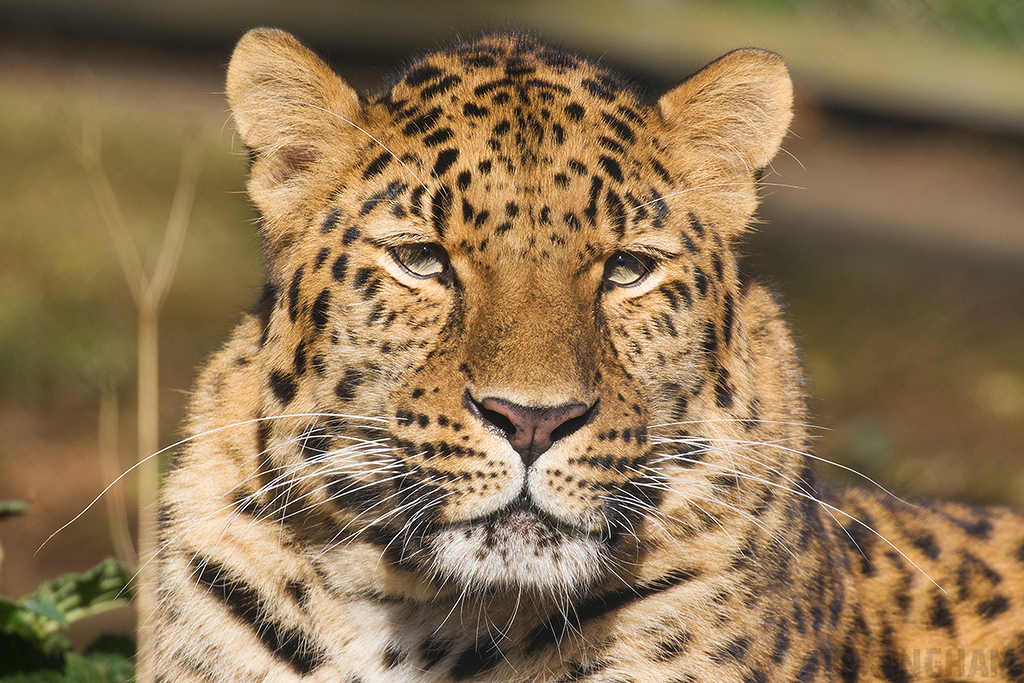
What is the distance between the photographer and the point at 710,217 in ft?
12.6

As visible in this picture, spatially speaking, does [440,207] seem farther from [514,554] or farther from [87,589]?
[87,589]

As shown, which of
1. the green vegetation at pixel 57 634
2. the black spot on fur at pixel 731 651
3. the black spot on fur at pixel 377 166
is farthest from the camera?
the green vegetation at pixel 57 634

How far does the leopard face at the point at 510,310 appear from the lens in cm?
319

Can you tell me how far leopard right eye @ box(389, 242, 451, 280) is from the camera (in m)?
3.58

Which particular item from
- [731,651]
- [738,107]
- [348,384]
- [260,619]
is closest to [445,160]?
[348,384]

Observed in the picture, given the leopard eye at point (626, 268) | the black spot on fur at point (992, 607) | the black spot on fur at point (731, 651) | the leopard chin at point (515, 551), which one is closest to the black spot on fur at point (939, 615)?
the black spot on fur at point (992, 607)

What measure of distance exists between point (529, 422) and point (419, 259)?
31.0 inches

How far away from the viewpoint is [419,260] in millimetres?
3596

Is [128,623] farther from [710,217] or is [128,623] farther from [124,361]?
[710,217]

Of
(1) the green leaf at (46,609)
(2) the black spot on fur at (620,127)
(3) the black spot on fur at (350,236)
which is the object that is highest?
(2) the black spot on fur at (620,127)

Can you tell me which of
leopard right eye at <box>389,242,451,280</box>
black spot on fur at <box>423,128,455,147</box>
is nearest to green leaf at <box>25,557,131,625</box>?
leopard right eye at <box>389,242,451,280</box>

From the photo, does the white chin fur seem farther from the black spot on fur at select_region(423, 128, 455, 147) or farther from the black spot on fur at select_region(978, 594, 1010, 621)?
the black spot on fur at select_region(978, 594, 1010, 621)

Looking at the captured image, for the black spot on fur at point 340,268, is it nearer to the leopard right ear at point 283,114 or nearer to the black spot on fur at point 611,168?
the leopard right ear at point 283,114

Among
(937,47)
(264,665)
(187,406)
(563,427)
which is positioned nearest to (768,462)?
(563,427)
